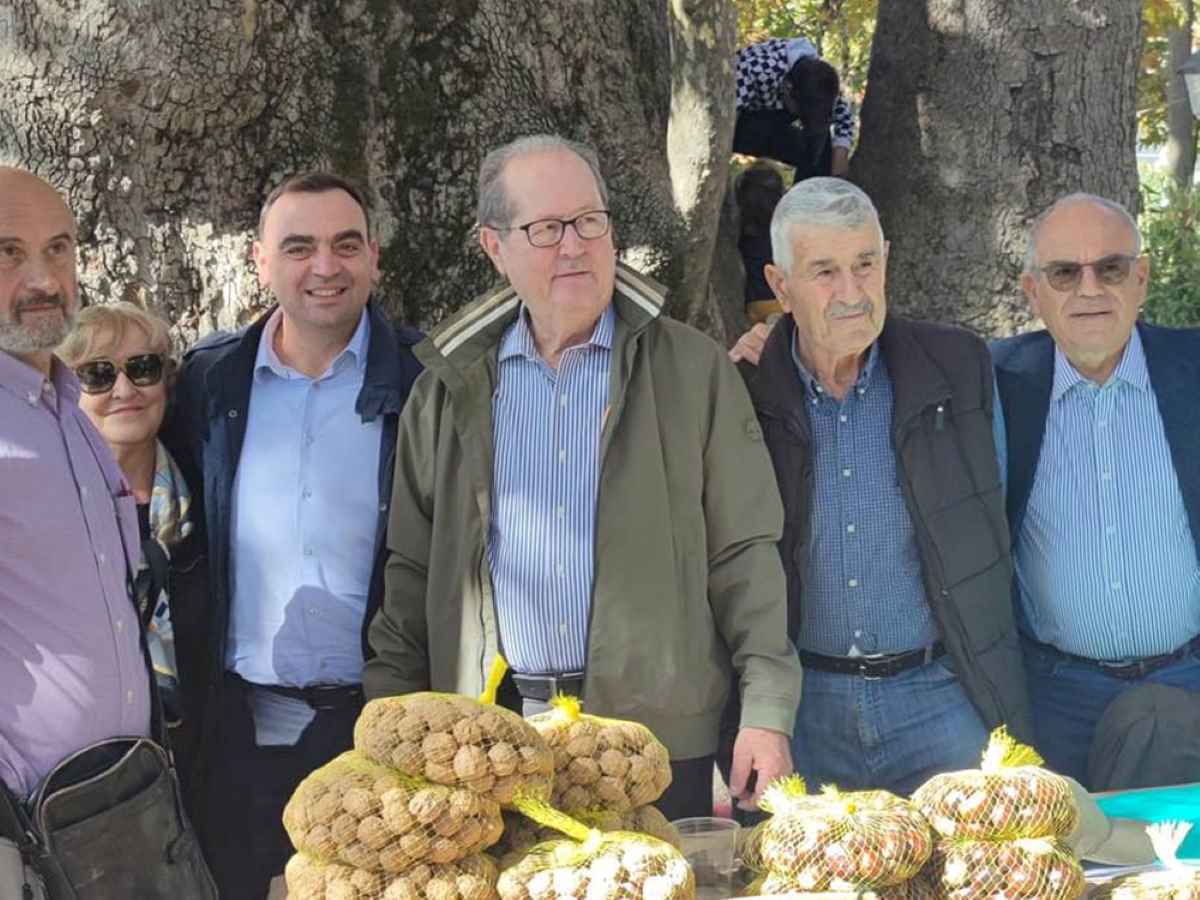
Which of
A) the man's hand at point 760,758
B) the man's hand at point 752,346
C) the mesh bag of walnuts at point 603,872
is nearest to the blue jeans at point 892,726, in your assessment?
the man's hand at point 760,758

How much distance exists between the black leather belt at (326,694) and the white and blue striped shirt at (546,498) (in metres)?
0.53

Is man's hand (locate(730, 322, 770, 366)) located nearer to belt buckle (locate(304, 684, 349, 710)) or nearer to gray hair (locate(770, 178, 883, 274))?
gray hair (locate(770, 178, 883, 274))

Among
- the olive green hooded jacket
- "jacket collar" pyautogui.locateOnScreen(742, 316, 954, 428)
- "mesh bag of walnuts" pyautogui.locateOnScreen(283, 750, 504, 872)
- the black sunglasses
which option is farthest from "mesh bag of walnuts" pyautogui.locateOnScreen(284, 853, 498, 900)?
the black sunglasses

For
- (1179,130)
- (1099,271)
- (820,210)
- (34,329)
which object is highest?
(1179,130)

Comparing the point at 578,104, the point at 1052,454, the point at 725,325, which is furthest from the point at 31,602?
the point at 725,325

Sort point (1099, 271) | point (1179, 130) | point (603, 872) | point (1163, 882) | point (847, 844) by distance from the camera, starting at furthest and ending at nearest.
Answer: point (1179, 130), point (1099, 271), point (1163, 882), point (847, 844), point (603, 872)

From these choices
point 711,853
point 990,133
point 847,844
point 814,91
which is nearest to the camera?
point 847,844

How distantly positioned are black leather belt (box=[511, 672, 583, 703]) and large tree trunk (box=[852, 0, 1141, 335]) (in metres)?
2.25

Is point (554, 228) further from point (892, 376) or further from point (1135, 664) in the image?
point (1135, 664)

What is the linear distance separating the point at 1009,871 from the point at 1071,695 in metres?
1.24

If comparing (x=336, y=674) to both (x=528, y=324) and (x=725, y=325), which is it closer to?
(x=528, y=324)

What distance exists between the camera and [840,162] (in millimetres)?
5293

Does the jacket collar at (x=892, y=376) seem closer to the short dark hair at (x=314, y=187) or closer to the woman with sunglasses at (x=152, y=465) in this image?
the short dark hair at (x=314, y=187)

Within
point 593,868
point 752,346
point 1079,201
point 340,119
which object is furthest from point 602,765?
point 340,119
